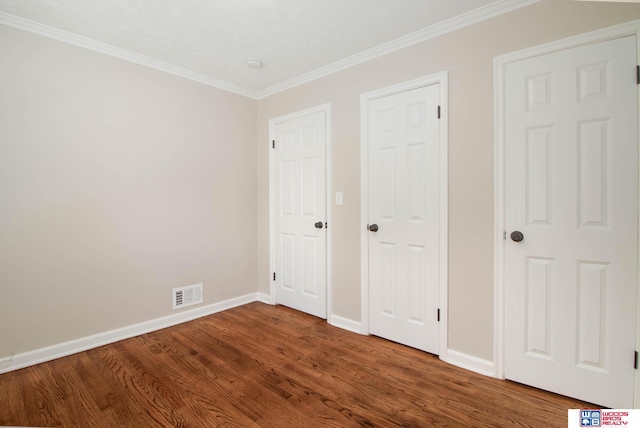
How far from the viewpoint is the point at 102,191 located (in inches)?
101

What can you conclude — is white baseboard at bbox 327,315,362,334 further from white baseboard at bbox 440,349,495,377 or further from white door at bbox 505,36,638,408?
white door at bbox 505,36,638,408

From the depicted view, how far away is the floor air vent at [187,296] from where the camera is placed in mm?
3033

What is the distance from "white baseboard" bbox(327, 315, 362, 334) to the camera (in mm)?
2805

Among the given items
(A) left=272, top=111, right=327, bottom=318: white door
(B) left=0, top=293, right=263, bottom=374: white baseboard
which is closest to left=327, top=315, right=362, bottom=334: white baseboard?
(A) left=272, top=111, right=327, bottom=318: white door

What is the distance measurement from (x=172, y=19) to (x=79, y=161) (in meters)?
1.37

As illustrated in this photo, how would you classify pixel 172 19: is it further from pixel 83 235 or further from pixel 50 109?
pixel 83 235

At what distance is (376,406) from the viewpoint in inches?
69.6

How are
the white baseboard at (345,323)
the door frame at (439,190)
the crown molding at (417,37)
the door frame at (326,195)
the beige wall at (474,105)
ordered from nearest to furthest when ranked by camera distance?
the beige wall at (474,105), the crown molding at (417,37), the door frame at (439,190), the white baseboard at (345,323), the door frame at (326,195)

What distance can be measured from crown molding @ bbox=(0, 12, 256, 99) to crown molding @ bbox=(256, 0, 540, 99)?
28.7 inches

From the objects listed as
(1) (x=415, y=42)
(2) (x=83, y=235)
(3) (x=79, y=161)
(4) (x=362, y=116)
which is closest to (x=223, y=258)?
(2) (x=83, y=235)

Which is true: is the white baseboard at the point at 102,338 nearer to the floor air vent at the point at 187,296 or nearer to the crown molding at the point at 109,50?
the floor air vent at the point at 187,296

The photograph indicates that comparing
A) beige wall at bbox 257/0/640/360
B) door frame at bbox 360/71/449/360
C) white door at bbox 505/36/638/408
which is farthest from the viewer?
door frame at bbox 360/71/449/360

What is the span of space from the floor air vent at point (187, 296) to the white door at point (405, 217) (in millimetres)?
1839

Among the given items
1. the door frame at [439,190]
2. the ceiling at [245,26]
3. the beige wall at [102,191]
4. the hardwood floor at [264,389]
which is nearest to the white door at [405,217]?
the door frame at [439,190]
